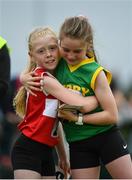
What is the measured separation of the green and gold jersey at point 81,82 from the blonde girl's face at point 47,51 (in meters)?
0.10

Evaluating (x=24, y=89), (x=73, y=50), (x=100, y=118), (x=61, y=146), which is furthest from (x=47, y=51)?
(x=61, y=146)

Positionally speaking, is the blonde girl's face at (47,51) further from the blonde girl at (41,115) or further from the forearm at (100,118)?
the forearm at (100,118)

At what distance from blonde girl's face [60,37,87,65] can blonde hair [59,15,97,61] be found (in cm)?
3

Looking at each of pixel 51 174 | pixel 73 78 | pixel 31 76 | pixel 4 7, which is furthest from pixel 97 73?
pixel 4 7

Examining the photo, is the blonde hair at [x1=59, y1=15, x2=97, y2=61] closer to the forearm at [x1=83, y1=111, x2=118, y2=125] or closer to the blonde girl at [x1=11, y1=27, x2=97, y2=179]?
the blonde girl at [x1=11, y1=27, x2=97, y2=179]

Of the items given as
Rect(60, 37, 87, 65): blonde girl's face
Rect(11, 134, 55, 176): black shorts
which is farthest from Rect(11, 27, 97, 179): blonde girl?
Rect(60, 37, 87, 65): blonde girl's face

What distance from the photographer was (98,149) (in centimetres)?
513

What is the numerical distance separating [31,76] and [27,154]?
1.84 feet

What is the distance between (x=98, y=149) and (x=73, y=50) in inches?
29.5

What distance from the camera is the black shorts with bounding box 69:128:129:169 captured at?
5.10 metres

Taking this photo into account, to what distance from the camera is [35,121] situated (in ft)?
16.8

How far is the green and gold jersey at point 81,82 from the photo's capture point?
5.00 m

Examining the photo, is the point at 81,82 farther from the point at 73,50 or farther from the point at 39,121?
the point at 39,121

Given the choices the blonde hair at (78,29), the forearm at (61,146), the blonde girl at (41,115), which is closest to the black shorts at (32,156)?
the blonde girl at (41,115)
